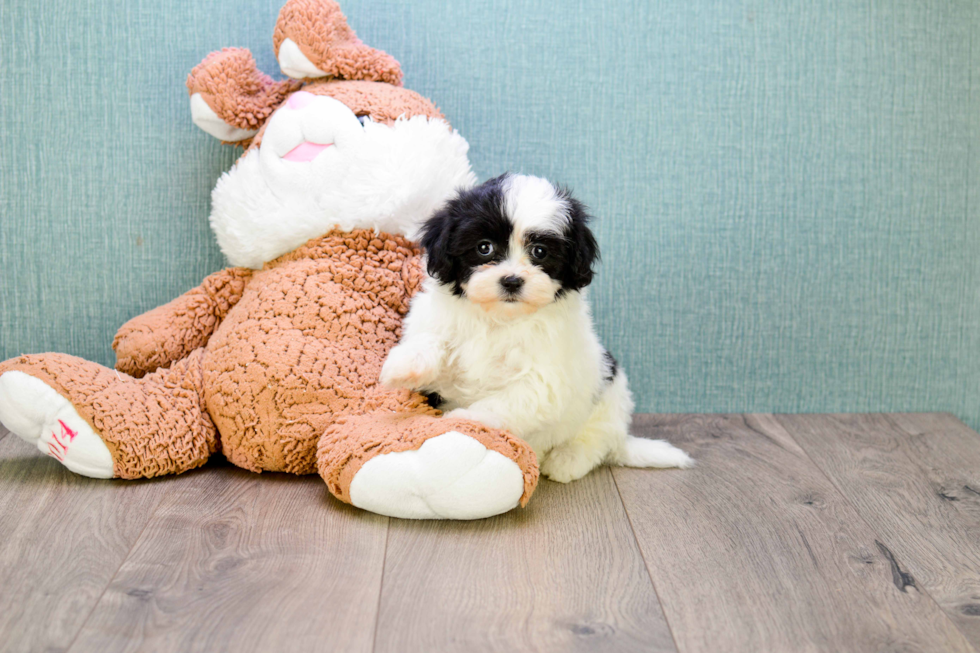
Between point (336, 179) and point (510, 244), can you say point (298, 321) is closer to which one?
point (336, 179)

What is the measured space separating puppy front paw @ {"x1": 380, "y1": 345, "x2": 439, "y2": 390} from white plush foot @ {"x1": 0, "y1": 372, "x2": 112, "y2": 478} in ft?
1.81

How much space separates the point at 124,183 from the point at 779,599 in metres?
1.64

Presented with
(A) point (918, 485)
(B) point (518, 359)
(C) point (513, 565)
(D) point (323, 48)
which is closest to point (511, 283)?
(B) point (518, 359)

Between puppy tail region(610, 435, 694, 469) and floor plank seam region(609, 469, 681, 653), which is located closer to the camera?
floor plank seam region(609, 469, 681, 653)

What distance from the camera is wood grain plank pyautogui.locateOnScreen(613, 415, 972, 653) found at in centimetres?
115

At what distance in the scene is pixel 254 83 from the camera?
5.88ft

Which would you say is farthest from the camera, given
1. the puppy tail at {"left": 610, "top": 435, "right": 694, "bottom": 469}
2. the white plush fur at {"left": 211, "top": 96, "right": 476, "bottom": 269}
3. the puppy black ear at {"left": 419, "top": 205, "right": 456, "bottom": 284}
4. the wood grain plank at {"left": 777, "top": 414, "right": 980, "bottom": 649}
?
the puppy tail at {"left": 610, "top": 435, "right": 694, "bottom": 469}

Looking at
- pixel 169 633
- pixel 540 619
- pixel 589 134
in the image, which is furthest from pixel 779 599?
pixel 589 134

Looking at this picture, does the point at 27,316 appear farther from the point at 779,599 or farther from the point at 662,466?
the point at 779,599

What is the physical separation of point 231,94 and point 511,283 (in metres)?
0.79

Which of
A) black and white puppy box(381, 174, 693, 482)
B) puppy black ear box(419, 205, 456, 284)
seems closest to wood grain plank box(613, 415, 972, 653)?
black and white puppy box(381, 174, 693, 482)

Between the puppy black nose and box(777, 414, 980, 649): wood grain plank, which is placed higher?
the puppy black nose

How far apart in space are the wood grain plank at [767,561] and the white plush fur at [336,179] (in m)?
0.70

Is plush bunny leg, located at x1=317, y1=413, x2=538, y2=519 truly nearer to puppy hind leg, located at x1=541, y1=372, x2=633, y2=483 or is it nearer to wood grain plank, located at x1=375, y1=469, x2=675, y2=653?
wood grain plank, located at x1=375, y1=469, x2=675, y2=653
